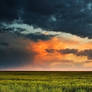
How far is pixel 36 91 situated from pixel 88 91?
16.1 feet

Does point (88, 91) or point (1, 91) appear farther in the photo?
point (88, 91)

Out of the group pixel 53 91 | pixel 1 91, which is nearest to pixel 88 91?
pixel 53 91

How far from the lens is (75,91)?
57.2 ft

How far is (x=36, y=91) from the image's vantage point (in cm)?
1543

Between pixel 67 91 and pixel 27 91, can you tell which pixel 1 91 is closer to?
pixel 27 91

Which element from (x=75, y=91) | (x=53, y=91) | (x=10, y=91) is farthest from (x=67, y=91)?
(x=10, y=91)

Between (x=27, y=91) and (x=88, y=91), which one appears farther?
(x=88, y=91)

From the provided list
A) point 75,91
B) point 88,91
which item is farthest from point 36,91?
point 88,91

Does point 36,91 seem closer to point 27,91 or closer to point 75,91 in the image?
point 27,91

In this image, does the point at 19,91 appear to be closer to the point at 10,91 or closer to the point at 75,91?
the point at 10,91

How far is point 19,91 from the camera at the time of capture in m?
15.6

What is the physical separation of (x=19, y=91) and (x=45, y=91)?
1.78m

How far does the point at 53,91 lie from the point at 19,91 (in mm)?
2282

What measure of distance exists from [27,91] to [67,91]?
3.79 metres
